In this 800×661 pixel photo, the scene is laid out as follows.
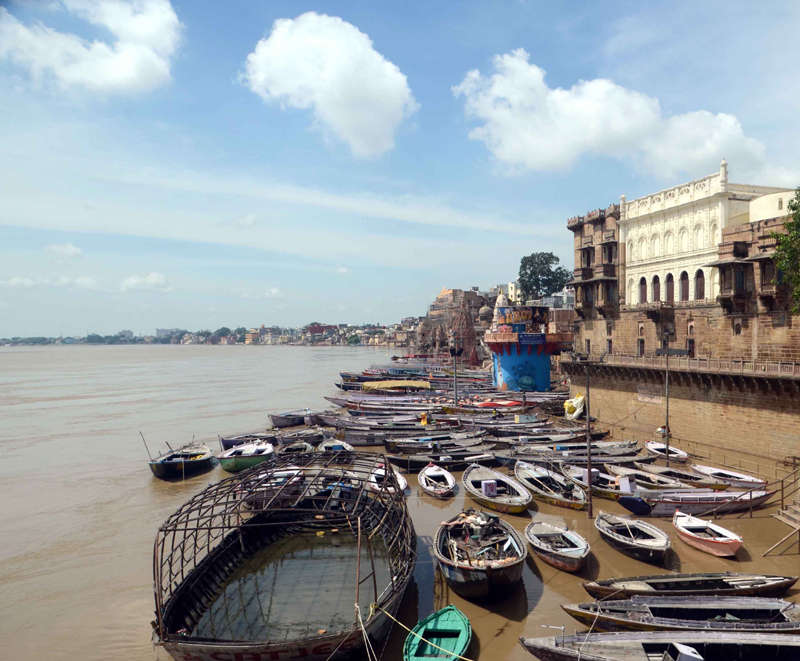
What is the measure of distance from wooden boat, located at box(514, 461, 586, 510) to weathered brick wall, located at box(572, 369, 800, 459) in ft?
40.5

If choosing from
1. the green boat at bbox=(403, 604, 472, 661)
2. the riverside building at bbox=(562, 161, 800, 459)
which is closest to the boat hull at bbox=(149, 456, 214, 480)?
the green boat at bbox=(403, 604, 472, 661)

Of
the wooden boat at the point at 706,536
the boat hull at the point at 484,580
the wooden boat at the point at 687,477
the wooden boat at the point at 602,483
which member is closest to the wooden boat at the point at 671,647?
the boat hull at the point at 484,580

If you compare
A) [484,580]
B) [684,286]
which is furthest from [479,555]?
[684,286]

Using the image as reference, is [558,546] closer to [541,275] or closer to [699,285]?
[699,285]

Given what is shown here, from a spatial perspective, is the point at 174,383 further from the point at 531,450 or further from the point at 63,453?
the point at 531,450

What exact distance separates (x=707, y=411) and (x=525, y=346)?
22850mm

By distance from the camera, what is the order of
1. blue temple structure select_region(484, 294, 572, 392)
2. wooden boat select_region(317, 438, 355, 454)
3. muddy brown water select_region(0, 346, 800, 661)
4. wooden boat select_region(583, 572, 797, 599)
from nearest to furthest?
1. wooden boat select_region(583, 572, 797, 599)
2. muddy brown water select_region(0, 346, 800, 661)
3. wooden boat select_region(317, 438, 355, 454)
4. blue temple structure select_region(484, 294, 572, 392)

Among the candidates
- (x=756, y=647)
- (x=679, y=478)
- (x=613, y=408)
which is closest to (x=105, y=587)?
(x=756, y=647)

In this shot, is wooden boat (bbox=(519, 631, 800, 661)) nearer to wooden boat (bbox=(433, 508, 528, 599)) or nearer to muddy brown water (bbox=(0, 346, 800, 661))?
muddy brown water (bbox=(0, 346, 800, 661))

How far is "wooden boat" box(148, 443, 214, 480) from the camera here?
28.2 meters

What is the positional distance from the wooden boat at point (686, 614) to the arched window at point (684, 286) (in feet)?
93.4

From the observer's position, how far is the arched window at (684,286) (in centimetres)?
3716

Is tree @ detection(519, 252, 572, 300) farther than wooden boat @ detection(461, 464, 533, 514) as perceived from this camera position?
Yes

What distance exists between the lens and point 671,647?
1066 centimetres
